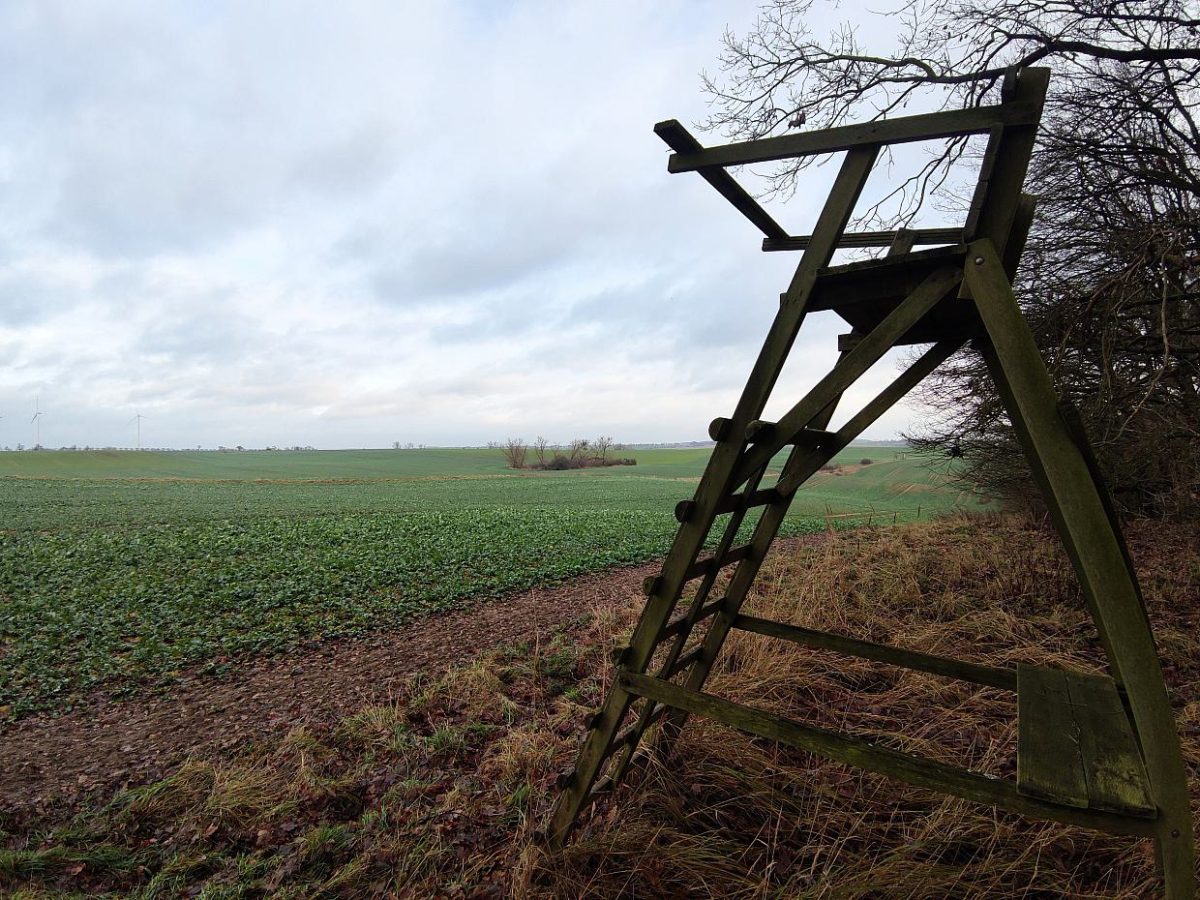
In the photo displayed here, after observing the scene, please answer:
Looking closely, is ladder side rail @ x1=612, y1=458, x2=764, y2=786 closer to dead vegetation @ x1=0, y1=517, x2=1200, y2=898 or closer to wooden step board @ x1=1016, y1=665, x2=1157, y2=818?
dead vegetation @ x1=0, y1=517, x2=1200, y2=898

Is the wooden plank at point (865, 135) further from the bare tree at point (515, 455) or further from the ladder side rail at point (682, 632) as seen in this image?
the bare tree at point (515, 455)

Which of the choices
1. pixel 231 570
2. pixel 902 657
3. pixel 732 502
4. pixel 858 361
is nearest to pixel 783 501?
pixel 732 502

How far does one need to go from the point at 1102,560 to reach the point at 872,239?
210 centimetres

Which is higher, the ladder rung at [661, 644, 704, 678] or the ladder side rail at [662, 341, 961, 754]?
the ladder side rail at [662, 341, 961, 754]

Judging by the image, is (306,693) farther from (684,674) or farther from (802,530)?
(802,530)

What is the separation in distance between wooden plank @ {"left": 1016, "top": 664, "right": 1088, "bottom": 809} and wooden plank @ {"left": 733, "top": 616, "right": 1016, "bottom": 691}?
120 mm

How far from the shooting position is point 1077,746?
2342 millimetres

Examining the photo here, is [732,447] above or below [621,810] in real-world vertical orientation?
above

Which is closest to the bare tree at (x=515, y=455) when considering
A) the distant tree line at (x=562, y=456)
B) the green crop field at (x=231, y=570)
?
the distant tree line at (x=562, y=456)

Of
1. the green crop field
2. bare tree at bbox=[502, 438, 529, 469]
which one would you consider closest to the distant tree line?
bare tree at bbox=[502, 438, 529, 469]

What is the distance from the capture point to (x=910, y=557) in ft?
31.2

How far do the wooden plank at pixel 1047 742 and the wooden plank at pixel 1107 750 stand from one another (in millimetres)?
28

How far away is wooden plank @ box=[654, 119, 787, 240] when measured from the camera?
2389mm

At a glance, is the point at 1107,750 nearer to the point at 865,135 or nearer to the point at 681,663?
the point at 681,663
